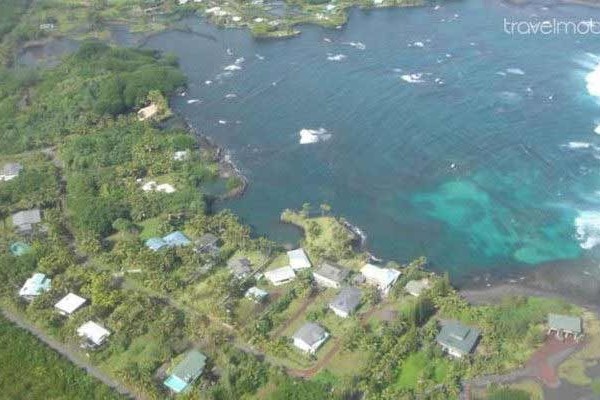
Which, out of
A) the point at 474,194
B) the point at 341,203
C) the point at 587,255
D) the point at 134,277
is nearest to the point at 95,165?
the point at 134,277

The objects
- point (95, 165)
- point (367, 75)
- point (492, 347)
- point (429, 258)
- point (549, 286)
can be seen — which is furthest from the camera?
point (367, 75)

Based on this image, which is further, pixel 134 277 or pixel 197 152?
pixel 197 152

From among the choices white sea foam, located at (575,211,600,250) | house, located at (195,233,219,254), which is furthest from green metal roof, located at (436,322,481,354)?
house, located at (195,233,219,254)

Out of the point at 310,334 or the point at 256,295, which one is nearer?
the point at 310,334

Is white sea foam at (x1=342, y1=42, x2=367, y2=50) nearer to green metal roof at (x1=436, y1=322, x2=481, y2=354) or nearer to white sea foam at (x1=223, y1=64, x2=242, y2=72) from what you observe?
white sea foam at (x1=223, y1=64, x2=242, y2=72)

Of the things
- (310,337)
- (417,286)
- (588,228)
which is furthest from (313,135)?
(310,337)

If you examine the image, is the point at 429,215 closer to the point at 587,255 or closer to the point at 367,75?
the point at 587,255

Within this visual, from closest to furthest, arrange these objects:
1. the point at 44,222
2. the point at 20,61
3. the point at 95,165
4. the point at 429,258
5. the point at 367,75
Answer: the point at 429,258
the point at 44,222
the point at 95,165
the point at 367,75
the point at 20,61

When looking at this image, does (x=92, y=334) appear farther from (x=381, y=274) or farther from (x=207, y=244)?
(x=381, y=274)
